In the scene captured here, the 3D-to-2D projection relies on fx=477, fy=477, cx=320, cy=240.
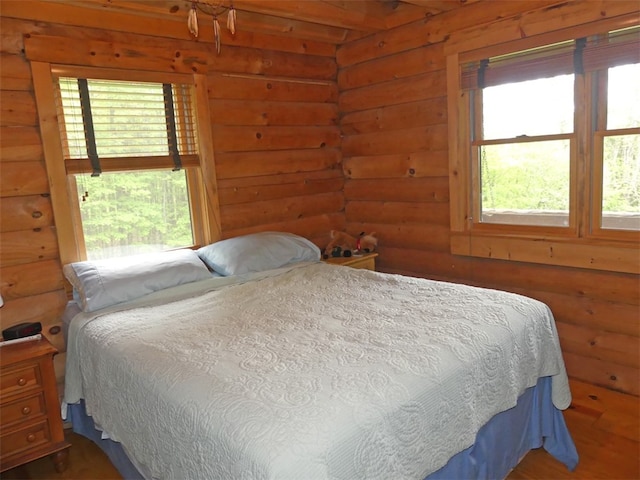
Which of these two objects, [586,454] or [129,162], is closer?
[586,454]

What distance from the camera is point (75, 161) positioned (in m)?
2.67

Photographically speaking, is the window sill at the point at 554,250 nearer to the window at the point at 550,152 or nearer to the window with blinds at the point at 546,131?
the window at the point at 550,152

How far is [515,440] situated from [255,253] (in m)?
1.71

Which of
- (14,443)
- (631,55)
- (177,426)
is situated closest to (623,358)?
(631,55)

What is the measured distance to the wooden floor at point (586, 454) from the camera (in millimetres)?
2092

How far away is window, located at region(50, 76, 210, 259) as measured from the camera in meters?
2.69

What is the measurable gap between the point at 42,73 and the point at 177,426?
2.05 metres

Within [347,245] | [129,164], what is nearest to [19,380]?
[129,164]

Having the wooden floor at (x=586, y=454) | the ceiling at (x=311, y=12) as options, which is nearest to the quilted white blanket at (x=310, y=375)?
the wooden floor at (x=586, y=454)

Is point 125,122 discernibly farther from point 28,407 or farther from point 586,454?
point 586,454

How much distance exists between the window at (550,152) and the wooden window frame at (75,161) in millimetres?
1643

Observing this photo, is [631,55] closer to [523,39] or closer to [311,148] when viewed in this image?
[523,39]

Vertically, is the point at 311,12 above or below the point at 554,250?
above

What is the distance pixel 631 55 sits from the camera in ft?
7.81
